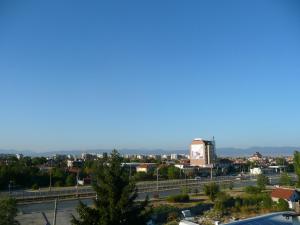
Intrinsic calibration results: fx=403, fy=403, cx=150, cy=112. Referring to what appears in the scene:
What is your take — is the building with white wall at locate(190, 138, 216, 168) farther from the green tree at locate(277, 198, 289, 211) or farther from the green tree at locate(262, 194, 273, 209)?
the green tree at locate(277, 198, 289, 211)

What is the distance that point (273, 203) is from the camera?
33.6 m

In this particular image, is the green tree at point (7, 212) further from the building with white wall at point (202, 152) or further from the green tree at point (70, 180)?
the building with white wall at point (202, 152)

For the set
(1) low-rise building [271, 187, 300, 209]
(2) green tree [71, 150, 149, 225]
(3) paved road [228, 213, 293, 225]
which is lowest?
(1) low-rise building [271, 187, 300, 209]

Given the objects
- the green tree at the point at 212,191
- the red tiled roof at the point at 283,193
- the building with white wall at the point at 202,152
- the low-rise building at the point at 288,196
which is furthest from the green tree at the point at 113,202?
the building with white wall at the point at 202,152

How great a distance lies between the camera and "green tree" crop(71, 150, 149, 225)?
14.4 m

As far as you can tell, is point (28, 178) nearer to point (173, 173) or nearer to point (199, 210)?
point (173, 173)

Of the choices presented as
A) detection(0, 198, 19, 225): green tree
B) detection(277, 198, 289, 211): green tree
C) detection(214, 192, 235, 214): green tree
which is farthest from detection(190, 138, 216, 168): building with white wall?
detection(0, 198, 19, 225): green tree

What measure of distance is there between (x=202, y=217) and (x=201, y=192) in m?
17.6

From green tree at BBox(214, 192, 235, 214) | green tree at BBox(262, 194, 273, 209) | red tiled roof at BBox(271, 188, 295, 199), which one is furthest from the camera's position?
red tiled roof at BBox(271, 188, 295, 199)

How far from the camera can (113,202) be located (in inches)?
576

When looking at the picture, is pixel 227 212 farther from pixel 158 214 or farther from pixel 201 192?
pixel 201 192

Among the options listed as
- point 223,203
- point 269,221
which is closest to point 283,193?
point 223,203

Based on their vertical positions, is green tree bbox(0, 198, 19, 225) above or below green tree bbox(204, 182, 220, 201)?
above

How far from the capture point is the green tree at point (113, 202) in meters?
14.4
